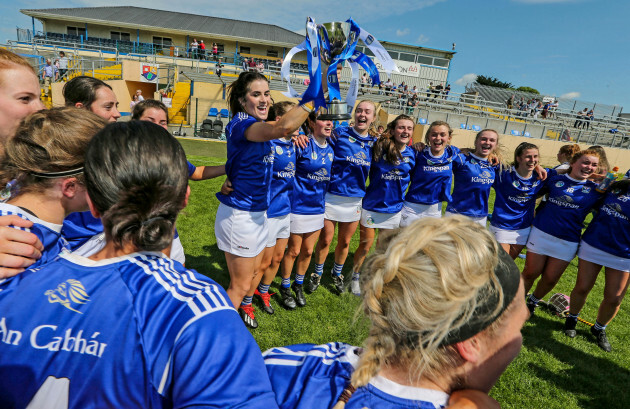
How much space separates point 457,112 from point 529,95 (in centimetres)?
1807

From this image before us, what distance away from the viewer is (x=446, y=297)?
2.81 ft

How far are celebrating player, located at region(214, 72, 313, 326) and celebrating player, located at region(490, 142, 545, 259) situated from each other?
3.03 metres

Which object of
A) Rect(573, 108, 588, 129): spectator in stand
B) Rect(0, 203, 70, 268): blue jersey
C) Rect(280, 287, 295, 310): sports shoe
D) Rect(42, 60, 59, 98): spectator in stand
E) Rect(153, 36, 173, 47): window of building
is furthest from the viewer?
Rect(153, 36, 173, 47): window of building

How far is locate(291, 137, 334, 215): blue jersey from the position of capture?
3863 mm

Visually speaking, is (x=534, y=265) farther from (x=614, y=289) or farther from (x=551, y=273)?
(x=614, y=289)

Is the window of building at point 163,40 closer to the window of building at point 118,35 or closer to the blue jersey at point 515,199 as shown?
the window of building at point 118,35

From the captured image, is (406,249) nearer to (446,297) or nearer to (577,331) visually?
(446,297)

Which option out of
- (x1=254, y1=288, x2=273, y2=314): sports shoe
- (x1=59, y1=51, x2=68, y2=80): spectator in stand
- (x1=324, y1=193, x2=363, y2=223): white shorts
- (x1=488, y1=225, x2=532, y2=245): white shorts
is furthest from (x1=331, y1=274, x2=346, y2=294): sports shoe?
(x1=59, y1=51, x2=68, y2=80): spectator in stand

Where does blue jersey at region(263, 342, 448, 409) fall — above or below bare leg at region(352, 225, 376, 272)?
above

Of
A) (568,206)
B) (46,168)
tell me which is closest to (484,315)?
(46,168)

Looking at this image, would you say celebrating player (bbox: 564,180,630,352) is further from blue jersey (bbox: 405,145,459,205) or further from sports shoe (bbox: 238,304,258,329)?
sports shoe (bbox: 238,304,258,329)

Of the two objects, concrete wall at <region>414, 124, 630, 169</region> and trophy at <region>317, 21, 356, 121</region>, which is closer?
trophy at <region>317, 21, 356, 121</region>

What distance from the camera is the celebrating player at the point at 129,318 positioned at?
0.83m

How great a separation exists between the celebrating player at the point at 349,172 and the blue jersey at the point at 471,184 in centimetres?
Answer: 118
